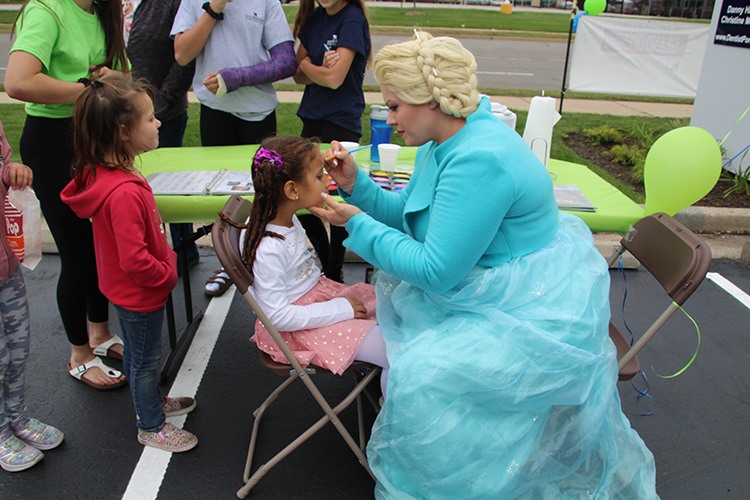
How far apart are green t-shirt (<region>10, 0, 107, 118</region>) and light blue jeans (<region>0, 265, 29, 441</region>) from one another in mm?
784

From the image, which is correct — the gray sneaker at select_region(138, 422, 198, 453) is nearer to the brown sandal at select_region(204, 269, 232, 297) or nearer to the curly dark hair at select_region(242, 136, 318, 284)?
the curly dark hair at select_region(242, 136, 318, 284)

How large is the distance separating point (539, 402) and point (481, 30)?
58.6ft

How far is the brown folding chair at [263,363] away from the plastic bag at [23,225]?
2.49 feet

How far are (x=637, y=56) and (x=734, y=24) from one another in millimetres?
1247

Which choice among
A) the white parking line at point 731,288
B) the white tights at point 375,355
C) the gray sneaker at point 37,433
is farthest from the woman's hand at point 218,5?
the white parking line at point 731,288

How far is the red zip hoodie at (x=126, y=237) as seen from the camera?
2.23m

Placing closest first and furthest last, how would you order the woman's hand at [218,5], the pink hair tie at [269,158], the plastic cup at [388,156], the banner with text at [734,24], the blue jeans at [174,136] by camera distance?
the pink hair tie at [269,158], the plastic cup at [388,156], the woman's hand at [218,5], the blue jeans at [174,136], the banner with text at [734,24]

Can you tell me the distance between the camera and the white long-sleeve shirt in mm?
2203

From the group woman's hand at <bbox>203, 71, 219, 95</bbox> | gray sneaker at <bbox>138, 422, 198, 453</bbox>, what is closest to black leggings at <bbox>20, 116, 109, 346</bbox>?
gray sneaker at <bbox>138, 422, 198, 453</bbox>

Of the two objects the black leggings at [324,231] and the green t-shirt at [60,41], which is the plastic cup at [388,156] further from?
the green t-shirt at [60,41]

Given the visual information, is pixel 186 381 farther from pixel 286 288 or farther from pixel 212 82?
pixel 212 82

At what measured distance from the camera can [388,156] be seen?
124 inches

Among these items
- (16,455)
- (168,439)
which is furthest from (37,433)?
(168,439)

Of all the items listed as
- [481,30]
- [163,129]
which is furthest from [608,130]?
[481,30]
